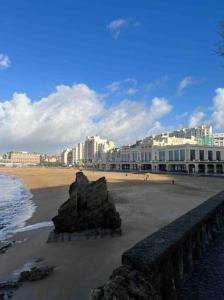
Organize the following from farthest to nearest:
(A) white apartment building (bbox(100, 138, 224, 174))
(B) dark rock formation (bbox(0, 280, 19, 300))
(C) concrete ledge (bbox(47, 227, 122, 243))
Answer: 1. (A) white apartment building (bbox(100, 138, 224, 174))
2. (C) concrete ledge (bbox(47, 227, 122, 243))
3. (B) dark rock formation (bbox(0, 280, 19, 300))

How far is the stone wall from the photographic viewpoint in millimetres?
4355

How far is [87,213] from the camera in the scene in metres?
13.4

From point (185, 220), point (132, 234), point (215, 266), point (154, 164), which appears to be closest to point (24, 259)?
point (132, 234)

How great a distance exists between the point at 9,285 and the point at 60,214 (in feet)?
16.9

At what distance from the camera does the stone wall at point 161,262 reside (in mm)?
4355

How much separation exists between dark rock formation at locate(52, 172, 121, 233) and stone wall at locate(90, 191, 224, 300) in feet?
18.5

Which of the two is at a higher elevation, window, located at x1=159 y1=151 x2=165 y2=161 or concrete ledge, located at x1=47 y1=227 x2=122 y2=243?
window, located at x1=159 y1=151 x2=165 y2=161

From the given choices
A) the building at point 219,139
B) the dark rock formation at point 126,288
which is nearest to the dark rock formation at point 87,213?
the dark rock formation at point 126,288

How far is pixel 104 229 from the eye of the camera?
1314cm

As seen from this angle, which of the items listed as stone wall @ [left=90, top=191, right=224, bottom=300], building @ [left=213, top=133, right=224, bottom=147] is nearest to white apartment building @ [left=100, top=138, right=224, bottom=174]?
building @ [left=213, top=133, right=224, bottom=147]

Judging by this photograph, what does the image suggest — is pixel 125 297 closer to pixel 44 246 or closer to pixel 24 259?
pixel 24 259

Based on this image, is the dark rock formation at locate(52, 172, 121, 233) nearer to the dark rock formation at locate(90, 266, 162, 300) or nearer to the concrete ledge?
the concrete ledge

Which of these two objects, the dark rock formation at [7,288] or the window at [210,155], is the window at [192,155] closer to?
the window at [210,155]

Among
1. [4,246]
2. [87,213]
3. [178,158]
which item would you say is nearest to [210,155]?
[178,158]
